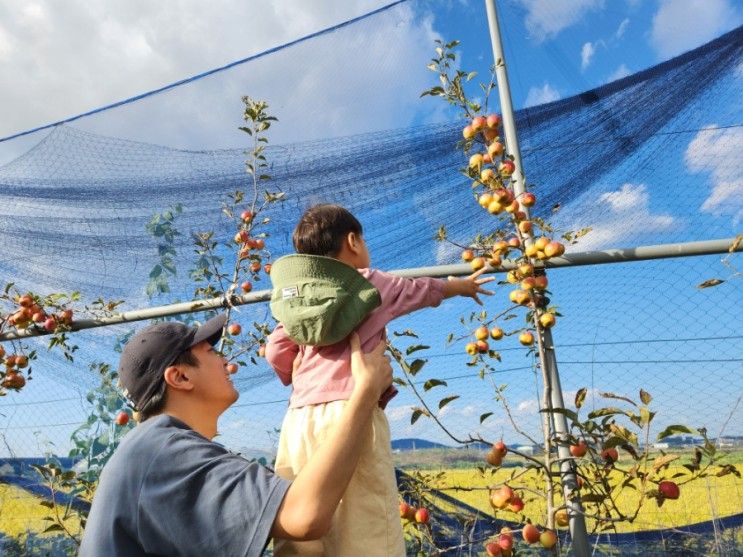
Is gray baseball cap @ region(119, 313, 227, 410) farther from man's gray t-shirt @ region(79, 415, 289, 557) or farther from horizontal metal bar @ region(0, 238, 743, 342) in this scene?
horizontal metal bar @ region(0, 238, 743, 342)

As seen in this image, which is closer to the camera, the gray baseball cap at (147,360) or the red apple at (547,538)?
the gray baseball cap at (147,360)

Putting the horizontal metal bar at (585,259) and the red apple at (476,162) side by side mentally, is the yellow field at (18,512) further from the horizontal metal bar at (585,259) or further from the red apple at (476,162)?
the red apple at (476,162)

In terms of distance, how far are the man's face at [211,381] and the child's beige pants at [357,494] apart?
15cm

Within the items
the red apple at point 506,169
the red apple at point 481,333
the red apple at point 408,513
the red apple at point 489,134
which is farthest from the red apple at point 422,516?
the red apple at point 489,134

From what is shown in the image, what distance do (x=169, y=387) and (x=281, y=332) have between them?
39cm

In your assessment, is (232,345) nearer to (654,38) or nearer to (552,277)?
(552,277)

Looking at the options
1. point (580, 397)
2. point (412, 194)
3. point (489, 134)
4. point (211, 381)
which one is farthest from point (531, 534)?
point (412, 194)

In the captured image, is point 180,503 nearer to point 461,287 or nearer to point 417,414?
point 461,287

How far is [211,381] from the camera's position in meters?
1.08

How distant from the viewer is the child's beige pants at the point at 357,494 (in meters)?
1.03

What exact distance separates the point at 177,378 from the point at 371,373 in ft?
1.00

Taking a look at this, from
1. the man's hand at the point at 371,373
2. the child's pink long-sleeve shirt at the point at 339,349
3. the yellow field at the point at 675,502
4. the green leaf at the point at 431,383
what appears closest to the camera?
the man's hand at the point at 371,373

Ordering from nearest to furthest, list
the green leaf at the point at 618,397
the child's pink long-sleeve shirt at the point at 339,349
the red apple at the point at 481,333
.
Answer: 1. the child's pink long-sleeve shirt at the point at 339,349
2. the green leaf at the point at 618,397
3. the red apple at the point at 481,333

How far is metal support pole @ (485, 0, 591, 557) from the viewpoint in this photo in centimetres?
146
